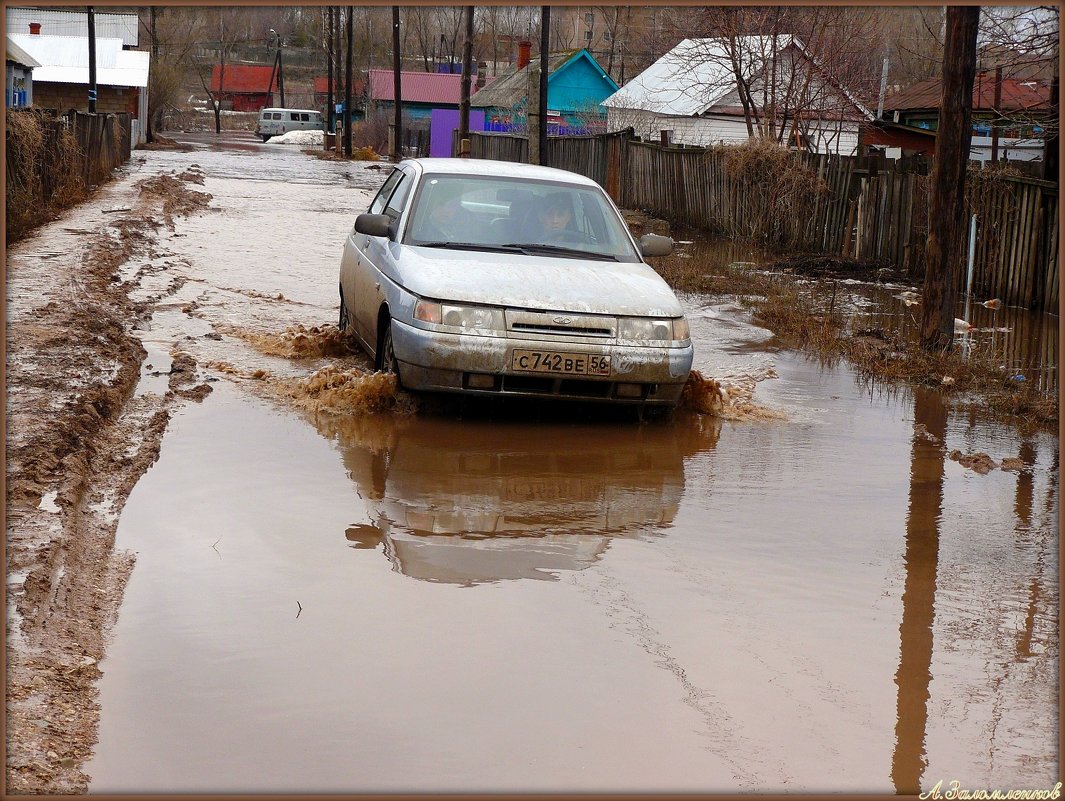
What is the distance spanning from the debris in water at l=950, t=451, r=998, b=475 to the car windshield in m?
2.53

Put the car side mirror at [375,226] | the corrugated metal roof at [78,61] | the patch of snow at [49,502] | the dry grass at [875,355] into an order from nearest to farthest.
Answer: the patch of snow at [49,502] < the car side mirror at [375,226] < the dry grass at [875,355] < the corrugated metal roof at [78,61]

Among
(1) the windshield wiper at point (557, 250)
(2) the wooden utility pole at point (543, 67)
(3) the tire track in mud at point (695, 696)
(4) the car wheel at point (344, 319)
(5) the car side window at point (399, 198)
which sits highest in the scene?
(2) the wooden utility pole at point (543, 67)

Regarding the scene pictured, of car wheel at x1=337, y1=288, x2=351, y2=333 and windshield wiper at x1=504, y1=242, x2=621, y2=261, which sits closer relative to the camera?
windshield wiper at x1=504, y1=242, x2=621, y2=261

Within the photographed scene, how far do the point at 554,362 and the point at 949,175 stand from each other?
5.41 metres

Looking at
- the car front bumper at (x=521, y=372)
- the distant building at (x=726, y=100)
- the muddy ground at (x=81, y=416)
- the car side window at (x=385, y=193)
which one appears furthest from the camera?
the distant building at (x=726, y=100)

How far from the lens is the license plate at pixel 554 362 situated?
743cm

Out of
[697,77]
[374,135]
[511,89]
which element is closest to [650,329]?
[697,77]

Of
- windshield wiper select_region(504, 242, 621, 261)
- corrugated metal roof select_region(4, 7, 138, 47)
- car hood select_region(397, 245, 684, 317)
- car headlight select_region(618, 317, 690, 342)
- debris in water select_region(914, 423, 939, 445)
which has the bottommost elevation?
debris in water select_region(914, 423, 939, 445)

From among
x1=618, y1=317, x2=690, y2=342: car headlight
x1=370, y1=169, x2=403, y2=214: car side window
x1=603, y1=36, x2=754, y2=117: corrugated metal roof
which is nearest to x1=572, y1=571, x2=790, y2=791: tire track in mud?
x1=618, y1=317, x2=690, y2=342: car headlight

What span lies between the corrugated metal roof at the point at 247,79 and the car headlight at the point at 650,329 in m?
114

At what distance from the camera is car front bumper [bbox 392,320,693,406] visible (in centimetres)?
743

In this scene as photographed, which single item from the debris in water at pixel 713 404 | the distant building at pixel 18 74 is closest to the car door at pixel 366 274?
the debris in water at pixel 713 404

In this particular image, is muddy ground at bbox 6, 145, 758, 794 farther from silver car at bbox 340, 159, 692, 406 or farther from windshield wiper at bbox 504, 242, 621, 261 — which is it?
windshield wiper at bbox 504, 242, 621, 261

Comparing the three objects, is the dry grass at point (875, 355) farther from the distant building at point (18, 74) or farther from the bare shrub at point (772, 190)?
the distant building at point (18, 74)
